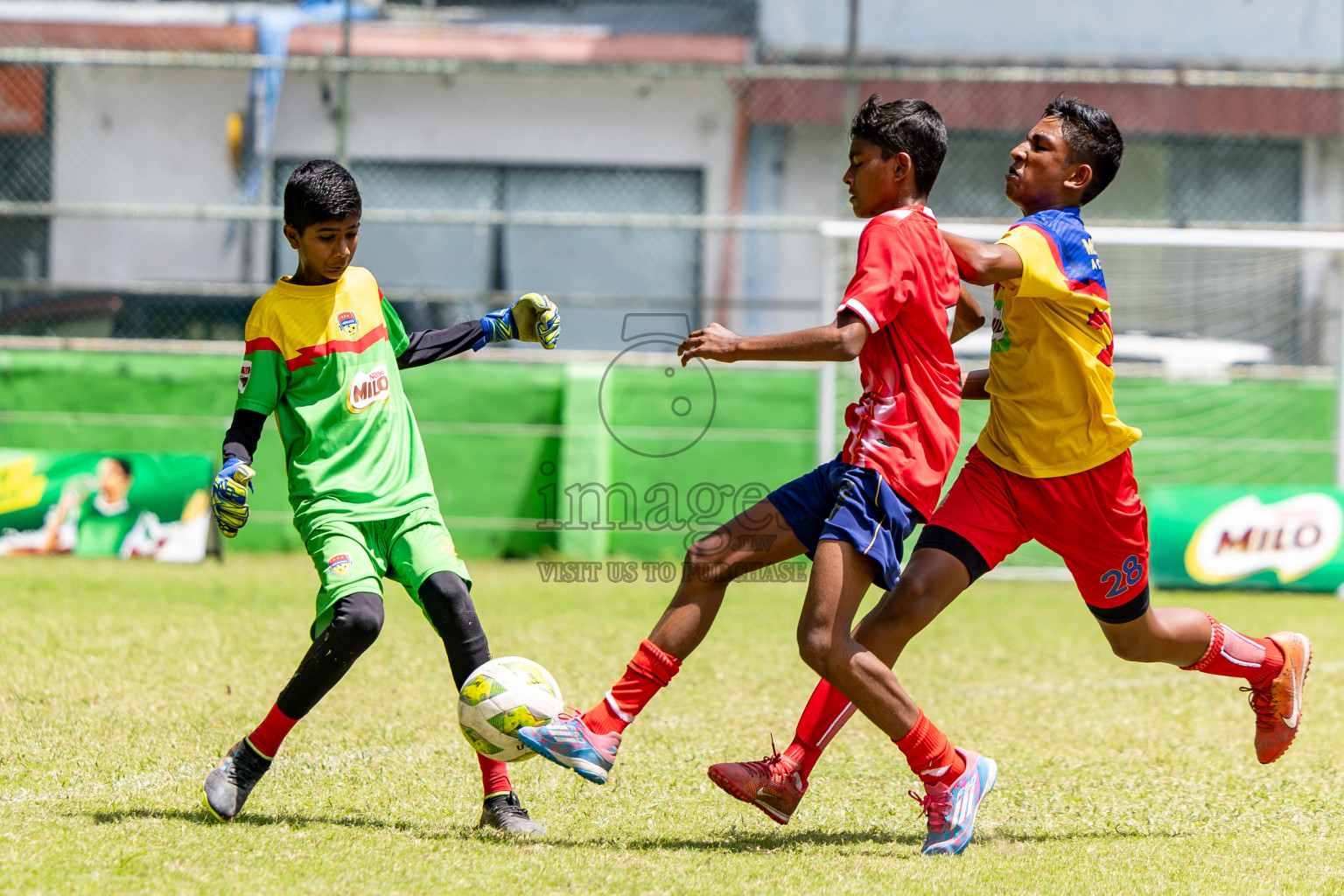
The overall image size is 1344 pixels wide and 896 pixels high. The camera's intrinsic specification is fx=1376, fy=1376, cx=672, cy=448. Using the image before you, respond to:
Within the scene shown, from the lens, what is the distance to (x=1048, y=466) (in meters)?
3.92

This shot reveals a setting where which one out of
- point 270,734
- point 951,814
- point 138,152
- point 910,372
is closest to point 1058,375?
point 910,372

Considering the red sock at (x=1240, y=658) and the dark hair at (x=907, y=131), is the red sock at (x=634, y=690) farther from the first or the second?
the red sock at (x=1240, y=658)

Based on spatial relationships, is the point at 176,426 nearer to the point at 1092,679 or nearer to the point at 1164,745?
the point at 1092,679

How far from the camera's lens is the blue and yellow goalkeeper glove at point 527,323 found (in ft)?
13.3

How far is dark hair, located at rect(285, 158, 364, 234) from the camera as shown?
370 centimetres

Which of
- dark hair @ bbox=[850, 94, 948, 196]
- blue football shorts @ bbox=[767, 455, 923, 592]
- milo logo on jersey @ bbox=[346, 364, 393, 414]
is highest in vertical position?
dark hair @ bbox=[850, 94, 948, 196]

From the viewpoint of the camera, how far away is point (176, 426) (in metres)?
10.4

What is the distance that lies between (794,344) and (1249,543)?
6.84m

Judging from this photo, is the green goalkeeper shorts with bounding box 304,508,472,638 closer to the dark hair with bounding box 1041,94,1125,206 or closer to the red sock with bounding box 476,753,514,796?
the red sock with bounding box 476,753,514,796

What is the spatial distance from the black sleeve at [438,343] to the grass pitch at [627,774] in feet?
4.20

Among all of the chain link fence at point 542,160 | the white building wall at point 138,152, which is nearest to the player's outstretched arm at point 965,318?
the chain link fence at point 542,160
